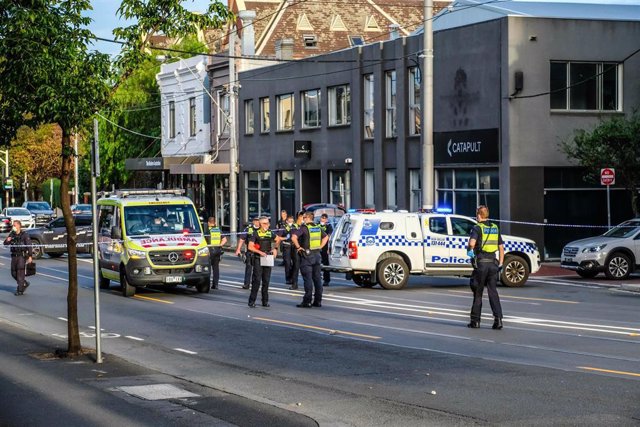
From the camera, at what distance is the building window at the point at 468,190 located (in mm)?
36938

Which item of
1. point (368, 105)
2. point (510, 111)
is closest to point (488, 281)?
point (510, 111)

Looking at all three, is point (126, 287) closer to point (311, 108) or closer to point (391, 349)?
point (391, 349)

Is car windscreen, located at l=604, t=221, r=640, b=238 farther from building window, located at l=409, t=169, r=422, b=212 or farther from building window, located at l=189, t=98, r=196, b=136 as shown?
building window, located at l=189, t=98, r=196, b=136

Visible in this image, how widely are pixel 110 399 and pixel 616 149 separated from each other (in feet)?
78.3

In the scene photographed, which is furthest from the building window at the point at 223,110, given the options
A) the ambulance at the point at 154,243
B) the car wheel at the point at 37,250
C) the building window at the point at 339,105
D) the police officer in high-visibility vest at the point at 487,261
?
the police officer in high-visibility vest at the point at 487,261

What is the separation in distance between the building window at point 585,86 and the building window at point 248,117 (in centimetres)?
2153

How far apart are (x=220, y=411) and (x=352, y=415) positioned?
51.8 inches

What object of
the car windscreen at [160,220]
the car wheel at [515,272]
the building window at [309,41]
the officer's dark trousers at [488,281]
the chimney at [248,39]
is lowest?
the car wheel at [515,272]

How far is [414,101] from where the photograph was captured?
136 feet

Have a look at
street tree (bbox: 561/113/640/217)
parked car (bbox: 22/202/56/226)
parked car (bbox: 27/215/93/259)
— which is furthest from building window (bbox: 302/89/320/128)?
parked car (bbox: 22/202/56/226)

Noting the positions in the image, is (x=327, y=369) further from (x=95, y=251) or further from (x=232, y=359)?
(x=95, y=251)

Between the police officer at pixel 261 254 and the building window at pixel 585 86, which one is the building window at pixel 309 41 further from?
the police officer at pixel 261 254

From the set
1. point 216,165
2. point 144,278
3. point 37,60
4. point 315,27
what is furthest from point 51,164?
point 37,60

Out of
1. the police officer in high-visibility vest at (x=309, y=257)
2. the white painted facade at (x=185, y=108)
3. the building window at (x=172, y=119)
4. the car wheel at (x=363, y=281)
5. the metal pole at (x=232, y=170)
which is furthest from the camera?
the building window at (x=172, y=119)
